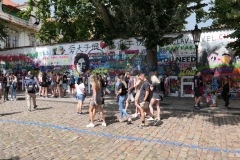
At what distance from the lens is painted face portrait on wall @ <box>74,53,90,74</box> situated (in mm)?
19406

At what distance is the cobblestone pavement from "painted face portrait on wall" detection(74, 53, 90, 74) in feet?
33.4

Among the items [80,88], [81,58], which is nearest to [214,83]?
[80,88]

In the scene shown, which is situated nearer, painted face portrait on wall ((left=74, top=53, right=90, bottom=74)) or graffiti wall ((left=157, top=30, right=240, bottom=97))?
graffiti wall ((left=157, top=30, right=240, bottom=97))

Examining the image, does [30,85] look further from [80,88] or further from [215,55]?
[215,55]

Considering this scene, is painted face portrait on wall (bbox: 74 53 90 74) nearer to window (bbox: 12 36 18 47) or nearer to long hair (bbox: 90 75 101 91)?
long hair (bbox: 90 75 101 91)

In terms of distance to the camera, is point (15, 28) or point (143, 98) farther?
point (15, 28)

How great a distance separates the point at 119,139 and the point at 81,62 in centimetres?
Result: 1357

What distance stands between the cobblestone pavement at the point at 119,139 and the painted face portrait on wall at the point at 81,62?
1017 cm

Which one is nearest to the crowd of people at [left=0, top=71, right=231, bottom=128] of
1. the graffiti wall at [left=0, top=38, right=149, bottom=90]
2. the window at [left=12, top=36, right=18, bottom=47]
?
the graffiti wall at [left=0, top=38, right=149, bottom=90]

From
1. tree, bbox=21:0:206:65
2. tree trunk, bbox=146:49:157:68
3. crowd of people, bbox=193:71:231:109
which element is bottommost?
crowd of people, bbox=193:71:231:109

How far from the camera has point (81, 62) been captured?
19.6m

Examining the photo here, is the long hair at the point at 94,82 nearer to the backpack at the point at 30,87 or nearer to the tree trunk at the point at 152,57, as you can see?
the backpack at the point at 30,87

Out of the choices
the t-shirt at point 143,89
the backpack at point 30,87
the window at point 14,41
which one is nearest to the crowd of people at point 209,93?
the t-shirt at point 143,89

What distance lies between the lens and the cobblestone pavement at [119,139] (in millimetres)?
5531
